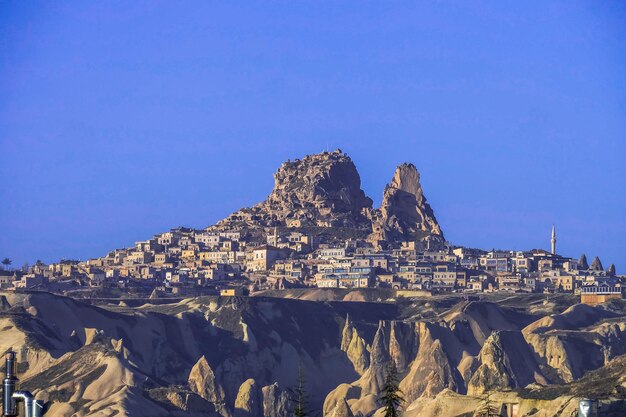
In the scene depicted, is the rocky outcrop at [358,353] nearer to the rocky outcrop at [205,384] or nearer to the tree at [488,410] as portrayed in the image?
the rocky outcrop at [205,384]

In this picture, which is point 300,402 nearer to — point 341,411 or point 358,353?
point 341,411

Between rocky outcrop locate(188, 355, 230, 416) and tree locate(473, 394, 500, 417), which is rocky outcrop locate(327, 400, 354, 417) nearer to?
rocky outcrop locate(188, 355, 230, 416)

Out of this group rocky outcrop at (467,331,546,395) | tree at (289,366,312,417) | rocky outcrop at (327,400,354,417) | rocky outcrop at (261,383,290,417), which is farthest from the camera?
rocky outcrop at (261,383,290,417)

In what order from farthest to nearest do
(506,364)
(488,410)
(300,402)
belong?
1. (506,364)
2. (300,402)
3. (488,410)

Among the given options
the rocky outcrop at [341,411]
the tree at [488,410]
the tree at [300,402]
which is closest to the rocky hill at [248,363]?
the rocky outcrop at [341,411]

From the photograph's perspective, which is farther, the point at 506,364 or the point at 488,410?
the point at 506,364

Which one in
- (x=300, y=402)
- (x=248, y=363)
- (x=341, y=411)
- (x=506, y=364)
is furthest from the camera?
(x=248, y=363)

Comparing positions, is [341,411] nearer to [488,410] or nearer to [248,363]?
[248,363]

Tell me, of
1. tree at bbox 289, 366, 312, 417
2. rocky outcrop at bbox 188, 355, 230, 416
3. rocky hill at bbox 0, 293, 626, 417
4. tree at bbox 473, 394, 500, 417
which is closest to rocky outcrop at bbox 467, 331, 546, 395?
rocky hill at bbox 0, 293, 626, 417

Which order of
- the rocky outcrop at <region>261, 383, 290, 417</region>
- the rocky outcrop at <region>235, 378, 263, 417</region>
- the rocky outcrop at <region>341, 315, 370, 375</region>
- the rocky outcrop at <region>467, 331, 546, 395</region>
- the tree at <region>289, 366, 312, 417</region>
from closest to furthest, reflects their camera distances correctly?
the tree at <region>289, 366, 312, 417</region>, the rocky outcrop at <region>467, 331, 546, 395</region>, the rocky outcrop at <region>261, 383, 290, 417</region>, the rocky outcrop at <region>235, 378, 263, 417</region>, the rocky outcrop at <region>341, 315, 370, 375</region>

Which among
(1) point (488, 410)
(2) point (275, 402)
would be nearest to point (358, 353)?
(2) point (275, 402)

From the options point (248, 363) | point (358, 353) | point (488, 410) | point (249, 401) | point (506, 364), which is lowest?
point (488, 410)

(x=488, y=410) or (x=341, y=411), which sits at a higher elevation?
(x=341, y=411)

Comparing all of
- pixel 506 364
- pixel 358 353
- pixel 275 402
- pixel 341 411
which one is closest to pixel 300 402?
pixel 341 411
